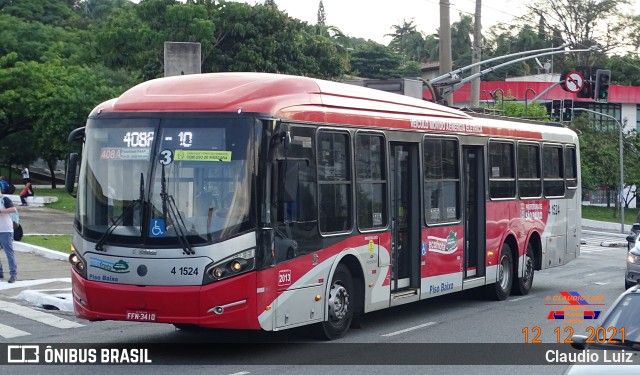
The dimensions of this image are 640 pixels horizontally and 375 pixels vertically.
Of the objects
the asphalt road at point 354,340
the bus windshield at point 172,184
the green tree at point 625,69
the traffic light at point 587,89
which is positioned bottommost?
the asphalt road at point 354,340

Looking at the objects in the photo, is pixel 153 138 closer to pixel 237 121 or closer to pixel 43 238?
pixel 237 121

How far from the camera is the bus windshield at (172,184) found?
423 inches

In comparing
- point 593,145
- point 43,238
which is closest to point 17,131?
point 43,238

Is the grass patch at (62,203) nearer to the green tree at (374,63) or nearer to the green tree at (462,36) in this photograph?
the green tree at (374,63)

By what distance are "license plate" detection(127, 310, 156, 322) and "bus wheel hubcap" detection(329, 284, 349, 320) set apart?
259cm

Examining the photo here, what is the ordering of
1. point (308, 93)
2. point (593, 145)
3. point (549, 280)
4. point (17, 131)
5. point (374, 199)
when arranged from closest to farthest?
point (308, 93) → point (374, 199) → point (549, 280) → point (17, 131) → point (593, 145)

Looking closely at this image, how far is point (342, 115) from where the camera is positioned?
42.3 feet

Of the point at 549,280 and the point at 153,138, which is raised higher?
the point at 153,138

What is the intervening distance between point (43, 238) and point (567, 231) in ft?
45.4

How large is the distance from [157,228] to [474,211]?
756 centimetres
